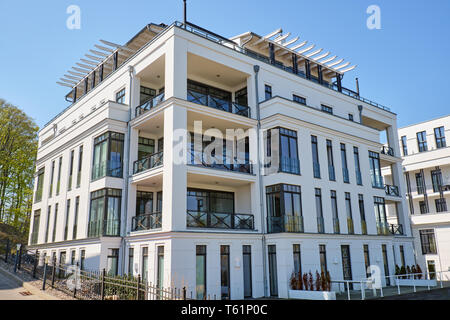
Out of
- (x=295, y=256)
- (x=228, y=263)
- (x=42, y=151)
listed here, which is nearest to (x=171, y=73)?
(x=228, y=263)

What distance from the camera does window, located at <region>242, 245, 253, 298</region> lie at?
17.8 m

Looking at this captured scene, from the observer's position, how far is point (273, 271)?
59.9ft

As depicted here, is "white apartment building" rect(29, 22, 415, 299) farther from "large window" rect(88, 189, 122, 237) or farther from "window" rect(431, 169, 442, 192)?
"window" rect(431, 169, 442, 192)

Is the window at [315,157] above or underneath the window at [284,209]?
above

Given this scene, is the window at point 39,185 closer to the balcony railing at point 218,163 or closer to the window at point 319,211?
the balcony railing at point 218,163

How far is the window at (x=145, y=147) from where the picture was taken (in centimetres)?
2095

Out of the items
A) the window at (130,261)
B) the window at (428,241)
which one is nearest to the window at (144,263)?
the window at (130,261)

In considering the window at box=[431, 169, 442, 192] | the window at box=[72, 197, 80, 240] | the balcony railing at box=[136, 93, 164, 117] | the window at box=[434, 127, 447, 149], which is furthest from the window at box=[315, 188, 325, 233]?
the window at box=[434, 127, 447, 149]

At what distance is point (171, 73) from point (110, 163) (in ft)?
18.8

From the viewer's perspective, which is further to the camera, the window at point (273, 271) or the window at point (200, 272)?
the window at point (273, 271)

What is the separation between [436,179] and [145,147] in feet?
100

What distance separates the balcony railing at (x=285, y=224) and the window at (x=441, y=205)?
24759 millimetres

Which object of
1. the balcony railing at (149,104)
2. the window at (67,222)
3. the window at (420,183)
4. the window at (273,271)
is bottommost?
the window at (273,271)

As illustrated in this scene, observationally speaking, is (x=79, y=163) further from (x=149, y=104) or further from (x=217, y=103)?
(x=217, y=103)
